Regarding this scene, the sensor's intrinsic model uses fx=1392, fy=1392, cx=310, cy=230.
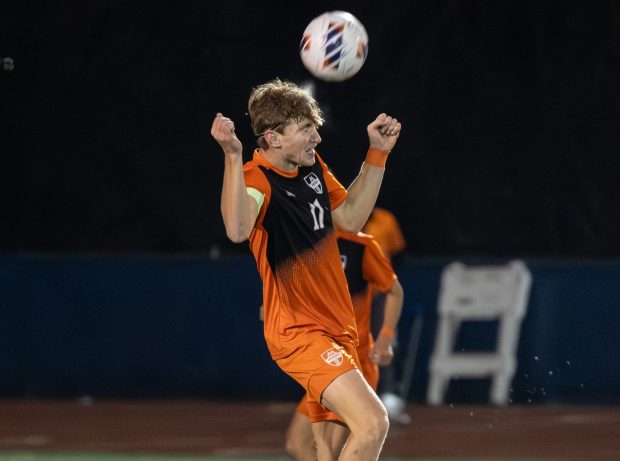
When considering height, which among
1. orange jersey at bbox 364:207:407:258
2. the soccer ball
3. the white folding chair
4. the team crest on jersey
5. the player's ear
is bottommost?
the white folding chair

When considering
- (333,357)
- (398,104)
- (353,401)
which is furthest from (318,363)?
(398,104)

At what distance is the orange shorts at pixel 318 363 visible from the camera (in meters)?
5.96

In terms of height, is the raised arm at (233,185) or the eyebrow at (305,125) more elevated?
the eyebrow at (305,125)

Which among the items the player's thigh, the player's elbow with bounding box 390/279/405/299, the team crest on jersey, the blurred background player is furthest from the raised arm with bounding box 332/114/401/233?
the blurred background player

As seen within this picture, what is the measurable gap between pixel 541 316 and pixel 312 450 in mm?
6182

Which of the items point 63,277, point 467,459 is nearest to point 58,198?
point 63,277

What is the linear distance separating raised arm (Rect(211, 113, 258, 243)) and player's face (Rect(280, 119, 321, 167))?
0.40 metres

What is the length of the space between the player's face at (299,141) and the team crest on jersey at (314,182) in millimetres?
128

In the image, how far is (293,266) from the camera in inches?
243

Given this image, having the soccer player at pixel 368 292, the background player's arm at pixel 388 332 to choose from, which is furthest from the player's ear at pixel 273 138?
the background player's arm at pixel 388 332

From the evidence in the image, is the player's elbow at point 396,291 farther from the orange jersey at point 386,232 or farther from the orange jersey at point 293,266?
the orange jersey at point 386,232

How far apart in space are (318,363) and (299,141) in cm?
99

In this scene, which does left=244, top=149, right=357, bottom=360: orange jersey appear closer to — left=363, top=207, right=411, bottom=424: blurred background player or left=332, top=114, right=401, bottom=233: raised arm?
left=332, top=114, right=401, bottom=233: raised arm

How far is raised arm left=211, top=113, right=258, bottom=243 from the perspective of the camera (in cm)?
566
